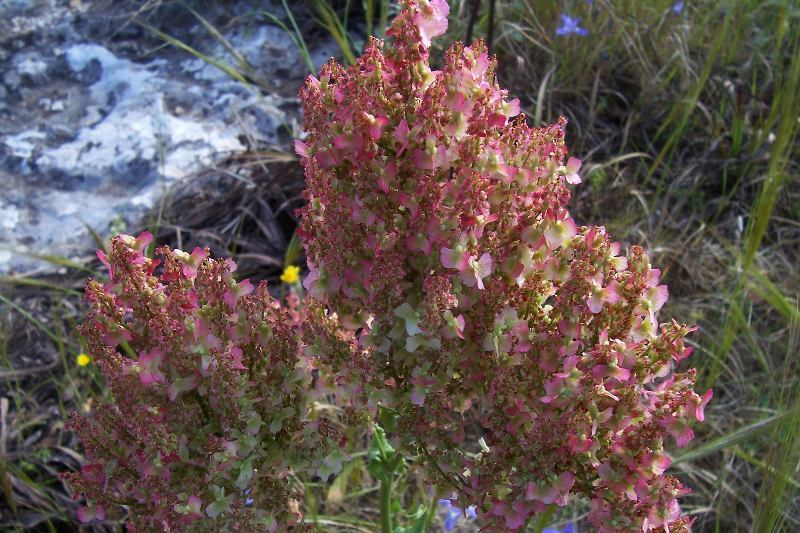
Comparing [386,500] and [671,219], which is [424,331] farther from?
[671,219]

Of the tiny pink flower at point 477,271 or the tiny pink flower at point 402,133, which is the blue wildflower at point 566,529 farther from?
the tiny pink flower at point 402,133

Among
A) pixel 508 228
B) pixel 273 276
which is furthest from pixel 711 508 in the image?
pixel 273 276

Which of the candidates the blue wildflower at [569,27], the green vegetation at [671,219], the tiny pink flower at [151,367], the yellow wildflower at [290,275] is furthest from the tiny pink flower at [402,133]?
the blue wildflower at [569,27]

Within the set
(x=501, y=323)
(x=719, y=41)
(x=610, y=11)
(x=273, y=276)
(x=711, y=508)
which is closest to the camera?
(x=501, y=323)

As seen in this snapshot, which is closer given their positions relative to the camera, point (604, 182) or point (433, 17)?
point (433, 17)

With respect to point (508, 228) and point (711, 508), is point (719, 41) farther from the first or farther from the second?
point (508, 228)

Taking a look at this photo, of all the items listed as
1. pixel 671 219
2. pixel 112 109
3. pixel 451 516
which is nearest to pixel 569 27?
pixel 671 219
